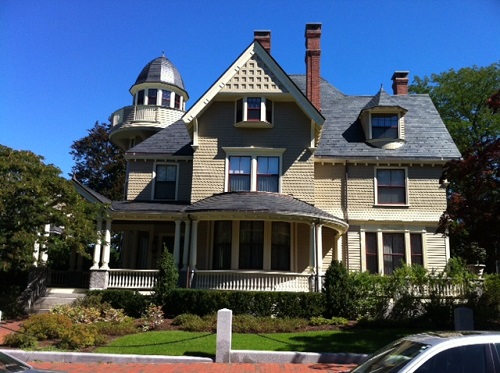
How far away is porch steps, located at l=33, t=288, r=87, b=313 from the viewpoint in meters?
18.3

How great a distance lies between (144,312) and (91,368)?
263 inches

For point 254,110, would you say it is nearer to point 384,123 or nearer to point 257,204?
point 257,204

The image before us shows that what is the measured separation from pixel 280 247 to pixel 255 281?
232 centimetres

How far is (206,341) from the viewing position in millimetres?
12953

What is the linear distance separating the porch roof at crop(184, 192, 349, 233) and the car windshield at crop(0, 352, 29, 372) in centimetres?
1197

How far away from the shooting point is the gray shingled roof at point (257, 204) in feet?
60.7

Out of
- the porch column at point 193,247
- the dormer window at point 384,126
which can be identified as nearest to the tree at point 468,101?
the dormer window at point 384,126

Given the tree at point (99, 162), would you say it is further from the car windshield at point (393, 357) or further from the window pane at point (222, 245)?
the car windshield at point (393, 357)

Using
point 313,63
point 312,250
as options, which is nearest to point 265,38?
point 313,63

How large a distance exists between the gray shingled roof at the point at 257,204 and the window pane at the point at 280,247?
1.19m

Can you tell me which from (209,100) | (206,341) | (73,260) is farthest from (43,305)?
(209,100)

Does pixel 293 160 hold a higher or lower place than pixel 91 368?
higher

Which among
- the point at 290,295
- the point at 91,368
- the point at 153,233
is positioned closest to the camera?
the point at 91,368

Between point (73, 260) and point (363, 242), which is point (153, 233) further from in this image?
point (363, 242)
